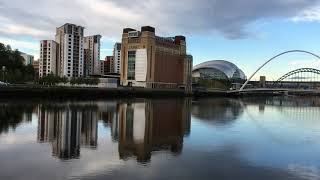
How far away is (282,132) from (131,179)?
690 inches

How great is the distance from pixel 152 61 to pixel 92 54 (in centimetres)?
2765

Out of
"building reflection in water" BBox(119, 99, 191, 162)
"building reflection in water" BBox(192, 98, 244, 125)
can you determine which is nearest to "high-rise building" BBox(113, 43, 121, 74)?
"building reflection in water" BBox(192, 98, 244, 125)

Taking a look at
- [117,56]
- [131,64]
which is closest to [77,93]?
[131,64]

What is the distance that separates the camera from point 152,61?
10725cm

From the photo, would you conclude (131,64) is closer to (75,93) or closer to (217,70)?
(75,93)

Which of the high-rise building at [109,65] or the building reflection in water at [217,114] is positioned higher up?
the high-rise building at [109,65]

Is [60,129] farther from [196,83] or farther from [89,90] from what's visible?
[196,83]

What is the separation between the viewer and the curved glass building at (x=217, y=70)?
16732 cm

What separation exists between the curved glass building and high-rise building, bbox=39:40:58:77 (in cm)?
7198

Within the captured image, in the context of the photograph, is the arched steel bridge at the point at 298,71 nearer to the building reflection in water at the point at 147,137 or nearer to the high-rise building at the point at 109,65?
the high-rise building at the point at 109,65

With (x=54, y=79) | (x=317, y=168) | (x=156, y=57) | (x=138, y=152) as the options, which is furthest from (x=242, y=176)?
(x=156, y=57)

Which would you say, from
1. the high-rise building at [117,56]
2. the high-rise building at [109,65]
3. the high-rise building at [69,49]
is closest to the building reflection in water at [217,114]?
the high-rise building at [69,49]

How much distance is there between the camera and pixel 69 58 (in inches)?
4326

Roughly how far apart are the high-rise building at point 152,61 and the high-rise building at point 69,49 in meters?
12.1
